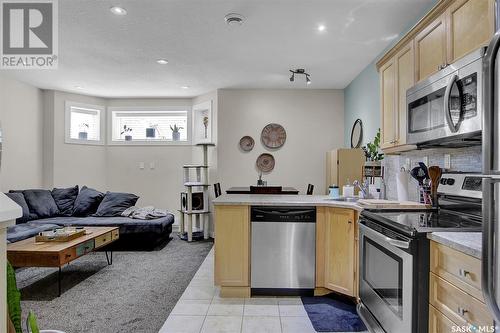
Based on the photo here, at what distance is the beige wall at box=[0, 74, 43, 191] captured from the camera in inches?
187

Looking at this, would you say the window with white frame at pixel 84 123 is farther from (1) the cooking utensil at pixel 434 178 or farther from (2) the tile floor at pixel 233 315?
(1) the cooking utensil at pixel 434 178

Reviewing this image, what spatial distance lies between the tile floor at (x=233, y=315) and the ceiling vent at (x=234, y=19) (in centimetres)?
258

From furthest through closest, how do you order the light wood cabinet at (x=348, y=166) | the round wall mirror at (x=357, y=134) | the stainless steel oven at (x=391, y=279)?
the round wall mirror at (x=357, y=134), the light wood cabinet at (x=348, y=166), the stainless steel oven at (x=391, y=279)

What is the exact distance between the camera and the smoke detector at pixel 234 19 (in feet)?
9.63

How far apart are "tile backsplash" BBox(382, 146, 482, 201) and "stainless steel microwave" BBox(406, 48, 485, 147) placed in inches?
5.2

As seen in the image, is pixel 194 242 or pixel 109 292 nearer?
pixel 109 292

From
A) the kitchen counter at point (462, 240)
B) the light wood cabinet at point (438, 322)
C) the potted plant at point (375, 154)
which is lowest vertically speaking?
the light wood cabinet at point (438, 322)

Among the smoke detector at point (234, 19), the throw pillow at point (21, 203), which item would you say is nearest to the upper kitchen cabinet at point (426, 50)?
the smoke detector at point (234, 19)

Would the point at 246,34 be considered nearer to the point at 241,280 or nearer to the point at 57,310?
the point at 241,280

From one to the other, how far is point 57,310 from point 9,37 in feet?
9.22

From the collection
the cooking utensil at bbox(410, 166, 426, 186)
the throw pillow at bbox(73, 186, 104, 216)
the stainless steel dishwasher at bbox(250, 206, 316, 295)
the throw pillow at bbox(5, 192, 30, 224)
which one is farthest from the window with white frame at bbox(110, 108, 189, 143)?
the cooking utensil at bbox(410, 166, 426, 186)

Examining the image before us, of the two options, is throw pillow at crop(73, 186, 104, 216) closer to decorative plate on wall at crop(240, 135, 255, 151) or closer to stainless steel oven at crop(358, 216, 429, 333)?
decorative plate on wall at crop(240, 135, 255, 151)

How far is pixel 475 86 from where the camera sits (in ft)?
5.08

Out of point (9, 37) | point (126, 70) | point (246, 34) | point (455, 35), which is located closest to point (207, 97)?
point (126, 70)
